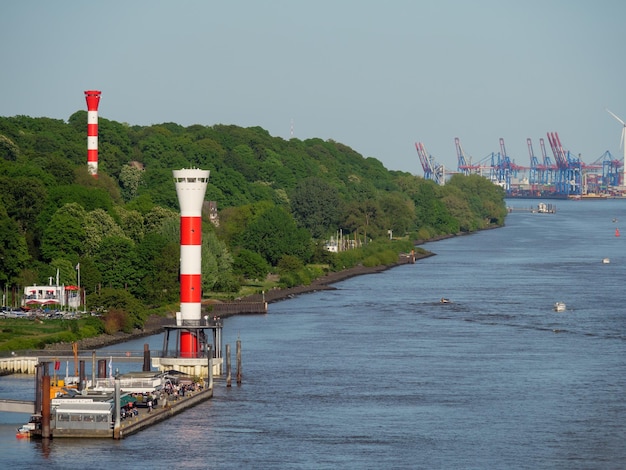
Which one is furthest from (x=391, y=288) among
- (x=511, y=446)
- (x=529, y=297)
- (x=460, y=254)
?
(x=511, y=446)

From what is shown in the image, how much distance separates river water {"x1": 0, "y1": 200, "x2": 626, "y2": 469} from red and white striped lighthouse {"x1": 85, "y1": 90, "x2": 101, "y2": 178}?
84.6ft

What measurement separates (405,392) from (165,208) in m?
47.8

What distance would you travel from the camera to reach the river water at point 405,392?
4580cm

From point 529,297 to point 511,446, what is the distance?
44.6 m

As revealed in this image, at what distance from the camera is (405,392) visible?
56000mm

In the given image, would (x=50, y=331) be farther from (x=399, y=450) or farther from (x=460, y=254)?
(x=460, y=254)

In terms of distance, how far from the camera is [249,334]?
2862 inches

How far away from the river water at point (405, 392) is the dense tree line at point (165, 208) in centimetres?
618

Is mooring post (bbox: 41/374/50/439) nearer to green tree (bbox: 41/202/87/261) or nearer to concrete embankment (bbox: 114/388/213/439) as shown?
concrete embankment (bbox: 114/388/213/439)

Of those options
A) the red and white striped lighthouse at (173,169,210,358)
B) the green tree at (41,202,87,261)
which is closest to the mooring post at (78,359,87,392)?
the red and white striped lighthouse at (173,169,210,358)

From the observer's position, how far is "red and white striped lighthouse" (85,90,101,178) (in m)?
109

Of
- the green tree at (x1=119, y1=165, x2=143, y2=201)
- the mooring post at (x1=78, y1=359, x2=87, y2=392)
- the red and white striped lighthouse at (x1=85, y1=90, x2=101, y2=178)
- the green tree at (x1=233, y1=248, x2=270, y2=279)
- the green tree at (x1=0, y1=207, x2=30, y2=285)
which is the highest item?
the red and white striped lighthouse at (x1=85, y1=90, x2=101, y2=178)

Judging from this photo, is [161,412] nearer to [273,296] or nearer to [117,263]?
[117,263]

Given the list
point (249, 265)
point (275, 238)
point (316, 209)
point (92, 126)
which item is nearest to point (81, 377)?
point (249, 265)
